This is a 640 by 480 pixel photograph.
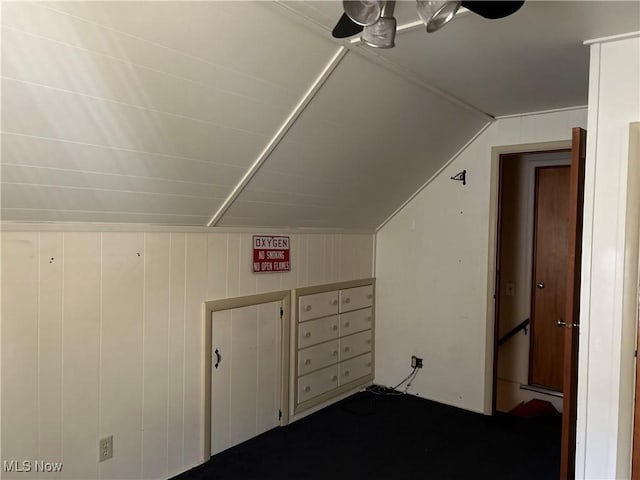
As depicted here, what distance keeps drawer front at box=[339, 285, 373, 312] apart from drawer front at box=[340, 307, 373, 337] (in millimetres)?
48

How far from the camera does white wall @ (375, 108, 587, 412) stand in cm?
371

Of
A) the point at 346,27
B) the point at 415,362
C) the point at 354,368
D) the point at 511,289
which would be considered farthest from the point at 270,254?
the point at 511,289

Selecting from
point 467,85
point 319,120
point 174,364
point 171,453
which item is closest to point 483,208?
point 467,85

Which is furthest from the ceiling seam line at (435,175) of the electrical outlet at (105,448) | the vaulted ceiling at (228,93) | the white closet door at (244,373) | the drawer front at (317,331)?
the electrical outlet at (105,448)

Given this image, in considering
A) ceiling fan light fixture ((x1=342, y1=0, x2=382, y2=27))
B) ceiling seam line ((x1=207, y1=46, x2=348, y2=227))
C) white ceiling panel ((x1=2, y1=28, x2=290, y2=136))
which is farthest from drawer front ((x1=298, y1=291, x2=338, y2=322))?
ceiling fan light fixture ((x1=342, y1=0, x2=382, y2=27))

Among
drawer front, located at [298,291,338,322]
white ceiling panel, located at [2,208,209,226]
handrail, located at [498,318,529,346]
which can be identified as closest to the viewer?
white ceiling panel, located at [2,208,209,226]

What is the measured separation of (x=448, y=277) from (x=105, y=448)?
9.06ft

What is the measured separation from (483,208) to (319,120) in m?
1.79

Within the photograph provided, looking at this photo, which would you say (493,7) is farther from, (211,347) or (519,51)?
(211,347)

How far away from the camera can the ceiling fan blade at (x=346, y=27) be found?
1693mm

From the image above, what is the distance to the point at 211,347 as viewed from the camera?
115 inches

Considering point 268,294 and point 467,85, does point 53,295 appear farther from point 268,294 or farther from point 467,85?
point 467,85

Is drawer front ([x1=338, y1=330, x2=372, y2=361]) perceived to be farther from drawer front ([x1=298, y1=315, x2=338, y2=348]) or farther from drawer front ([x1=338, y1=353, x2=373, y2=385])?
drawer front ([x1=298, y1=315, x2=338, y2=348])

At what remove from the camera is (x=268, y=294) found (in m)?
3.30
